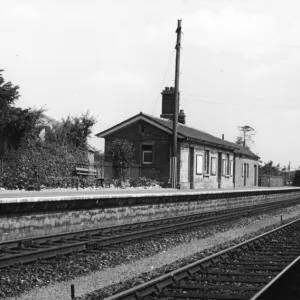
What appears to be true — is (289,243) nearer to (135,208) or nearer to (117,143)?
(135,208)

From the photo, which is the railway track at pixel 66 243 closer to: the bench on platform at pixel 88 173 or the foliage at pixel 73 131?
the bench on platform at pixel 88 173

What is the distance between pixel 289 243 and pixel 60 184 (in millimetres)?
13800

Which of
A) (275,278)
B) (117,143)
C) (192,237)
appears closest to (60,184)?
(117,143)

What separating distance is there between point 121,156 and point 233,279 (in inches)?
992

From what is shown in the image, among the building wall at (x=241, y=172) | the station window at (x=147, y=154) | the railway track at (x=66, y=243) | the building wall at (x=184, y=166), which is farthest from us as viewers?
the building wall at (x=241, y=172)

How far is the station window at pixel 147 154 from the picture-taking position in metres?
36.1

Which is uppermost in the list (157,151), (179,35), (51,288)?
(179,35)

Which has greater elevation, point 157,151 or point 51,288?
point 157,151

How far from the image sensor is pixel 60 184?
2506 centimetres

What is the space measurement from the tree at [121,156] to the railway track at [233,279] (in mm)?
21065

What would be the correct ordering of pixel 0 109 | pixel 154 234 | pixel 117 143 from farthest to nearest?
pixel 117 143
pixel 0 109
pixel 154 234

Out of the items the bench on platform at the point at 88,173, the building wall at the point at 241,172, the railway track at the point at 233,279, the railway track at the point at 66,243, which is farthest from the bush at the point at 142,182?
the railway track at the point at 233,279

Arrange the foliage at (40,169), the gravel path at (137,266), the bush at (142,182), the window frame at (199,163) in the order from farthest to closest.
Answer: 1. the window frame at (199,163)
2. the bush at (142,182)
3. the foliage at (40,169)
4. the gravel path at (137,266)

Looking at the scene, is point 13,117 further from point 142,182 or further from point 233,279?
point 233,279
